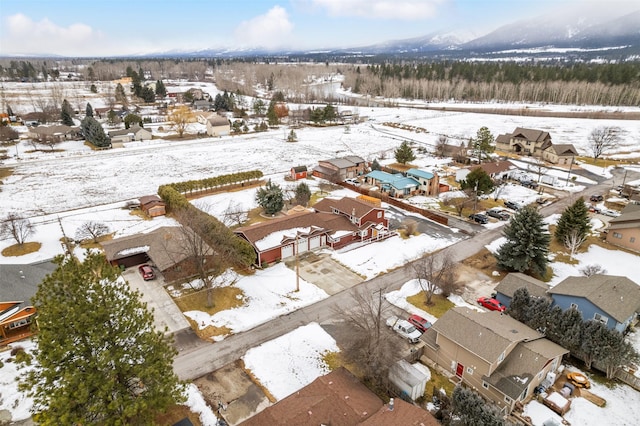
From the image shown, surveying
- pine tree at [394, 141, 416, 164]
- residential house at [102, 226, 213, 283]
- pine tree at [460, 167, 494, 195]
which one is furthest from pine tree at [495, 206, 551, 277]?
pine tree at [394, 141, 416, 164]

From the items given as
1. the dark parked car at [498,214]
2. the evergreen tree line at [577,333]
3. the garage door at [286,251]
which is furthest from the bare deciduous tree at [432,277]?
the dark parked car at [498,214]

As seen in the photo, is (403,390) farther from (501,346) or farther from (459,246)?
(459,246)

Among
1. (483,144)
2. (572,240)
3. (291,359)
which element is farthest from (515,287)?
(483,144)

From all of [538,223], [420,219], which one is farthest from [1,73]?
[538,223]

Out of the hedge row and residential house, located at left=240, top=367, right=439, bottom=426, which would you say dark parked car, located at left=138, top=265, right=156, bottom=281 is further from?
residential house, located at left=240, top=367, right=439, bottom=426

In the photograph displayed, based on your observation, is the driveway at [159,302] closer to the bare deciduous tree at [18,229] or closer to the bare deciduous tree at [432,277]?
the bare deciduous tree at [18,229]

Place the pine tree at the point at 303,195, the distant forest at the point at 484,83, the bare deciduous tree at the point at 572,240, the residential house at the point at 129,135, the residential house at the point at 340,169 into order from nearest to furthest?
the bare deciduous tree at the point at 572,240, the pine tree at the point at 303,195, the residential house at the point at 340,169, the residential house at the point at 129,135, the distant forest at the point at 484,83

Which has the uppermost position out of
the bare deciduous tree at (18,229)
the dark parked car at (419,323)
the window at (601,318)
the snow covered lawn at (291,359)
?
the bare deciduous tree at (18,229)

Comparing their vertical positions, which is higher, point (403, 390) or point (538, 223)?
point (538, 223)
